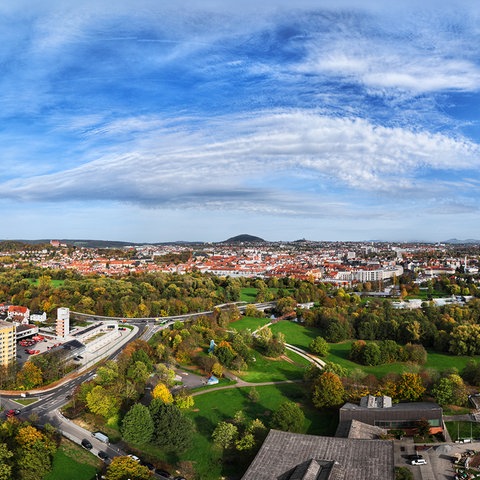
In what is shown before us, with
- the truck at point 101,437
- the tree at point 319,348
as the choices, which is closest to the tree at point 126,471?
the truck at point 101,437

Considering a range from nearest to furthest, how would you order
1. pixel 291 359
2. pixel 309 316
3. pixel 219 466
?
pixel 219 466
pixel 291 359
pixel 309 316

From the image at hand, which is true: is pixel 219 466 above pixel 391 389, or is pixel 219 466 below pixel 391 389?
below

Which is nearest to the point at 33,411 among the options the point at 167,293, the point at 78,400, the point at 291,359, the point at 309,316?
the point at 78,400

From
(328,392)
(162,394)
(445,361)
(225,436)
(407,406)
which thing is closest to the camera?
(225,436)

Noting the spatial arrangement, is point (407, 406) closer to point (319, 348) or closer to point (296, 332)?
point (319, 348)

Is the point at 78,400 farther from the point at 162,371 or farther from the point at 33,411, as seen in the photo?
the point at 162,371

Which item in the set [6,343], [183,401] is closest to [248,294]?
[6,343]
